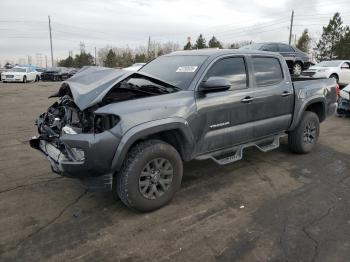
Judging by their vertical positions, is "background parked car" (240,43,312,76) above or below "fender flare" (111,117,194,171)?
above

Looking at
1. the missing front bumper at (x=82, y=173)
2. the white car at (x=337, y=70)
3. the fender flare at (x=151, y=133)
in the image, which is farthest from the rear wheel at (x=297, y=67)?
the missing front bumper at (x=82, y=173)

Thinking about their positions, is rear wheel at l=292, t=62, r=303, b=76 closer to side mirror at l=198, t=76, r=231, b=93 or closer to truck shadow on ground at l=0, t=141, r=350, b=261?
truck shadow on ground at l=0, t=141, r=350, b=261

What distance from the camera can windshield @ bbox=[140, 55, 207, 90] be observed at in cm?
455

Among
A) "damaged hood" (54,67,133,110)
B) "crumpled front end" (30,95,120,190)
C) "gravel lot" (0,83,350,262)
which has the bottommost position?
"gravel lot" (0,83,350,262)

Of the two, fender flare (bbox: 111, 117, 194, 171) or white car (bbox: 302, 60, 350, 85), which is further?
white car (bbox: 302, 60, 350, 85)

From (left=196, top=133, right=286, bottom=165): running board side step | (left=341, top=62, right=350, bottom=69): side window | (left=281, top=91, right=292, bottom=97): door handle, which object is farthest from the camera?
(left=341, top=62, right=350, bottom=69): side window

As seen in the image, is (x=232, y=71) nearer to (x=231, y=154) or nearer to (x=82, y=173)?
(x=231, y=154)

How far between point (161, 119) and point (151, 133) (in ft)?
0.65

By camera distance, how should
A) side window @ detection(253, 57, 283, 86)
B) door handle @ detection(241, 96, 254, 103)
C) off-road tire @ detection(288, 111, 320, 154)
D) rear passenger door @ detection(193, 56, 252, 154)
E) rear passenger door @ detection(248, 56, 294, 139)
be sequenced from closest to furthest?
1. rear passenger door @ detection(193, 56, 252, 154)
2. door handle @ detection(241, 96, 254, 103)
3. rear passenger door @ detection(248, 56, 294, 139)
4. side window @ detection(253, 57, 283, 86)
5. off-road tire @ detection(288, 111, 320, 154)

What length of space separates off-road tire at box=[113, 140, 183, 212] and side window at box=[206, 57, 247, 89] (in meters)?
1.24

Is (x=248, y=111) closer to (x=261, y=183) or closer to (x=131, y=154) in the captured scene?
(x=261, y=183)

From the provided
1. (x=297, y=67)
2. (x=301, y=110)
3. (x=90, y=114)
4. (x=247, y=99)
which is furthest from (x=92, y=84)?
(x=297, y=67)

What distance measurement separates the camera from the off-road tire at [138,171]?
377cm

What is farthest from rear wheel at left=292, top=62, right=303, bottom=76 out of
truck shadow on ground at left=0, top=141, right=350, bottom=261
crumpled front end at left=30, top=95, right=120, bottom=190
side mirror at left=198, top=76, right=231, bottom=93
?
crumpled front end at left=30, top=95, right=120, bottom=190
